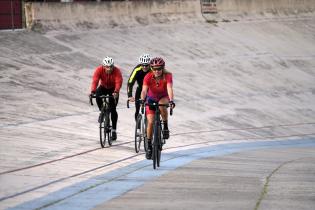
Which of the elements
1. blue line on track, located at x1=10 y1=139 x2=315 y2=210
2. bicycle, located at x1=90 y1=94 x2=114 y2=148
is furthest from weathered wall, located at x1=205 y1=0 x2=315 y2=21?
bicycle, located at x1=90 y1=94 x2=114 y2=148

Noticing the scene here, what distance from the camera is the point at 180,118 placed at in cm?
2327

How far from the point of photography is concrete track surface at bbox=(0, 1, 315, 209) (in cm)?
1159

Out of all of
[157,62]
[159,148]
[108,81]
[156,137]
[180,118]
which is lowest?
[180,118]

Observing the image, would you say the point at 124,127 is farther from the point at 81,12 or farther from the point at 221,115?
the point at 81,12

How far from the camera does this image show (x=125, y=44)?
102 feet

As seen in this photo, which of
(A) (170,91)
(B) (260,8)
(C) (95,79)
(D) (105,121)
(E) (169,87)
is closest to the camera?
(A) (170,91)

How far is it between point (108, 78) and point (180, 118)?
6.47 meters

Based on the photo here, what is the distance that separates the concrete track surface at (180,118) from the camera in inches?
456

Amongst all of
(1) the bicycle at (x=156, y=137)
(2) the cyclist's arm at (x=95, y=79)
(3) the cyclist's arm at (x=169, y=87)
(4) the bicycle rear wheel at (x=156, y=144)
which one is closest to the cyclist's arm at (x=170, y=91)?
(3) the cyclist's arm at (x=169, y=87)

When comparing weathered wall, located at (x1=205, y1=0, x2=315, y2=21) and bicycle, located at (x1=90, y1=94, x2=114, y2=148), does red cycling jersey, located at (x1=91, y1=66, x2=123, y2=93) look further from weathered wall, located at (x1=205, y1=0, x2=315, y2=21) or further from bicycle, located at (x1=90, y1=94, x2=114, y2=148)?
weathered wall, located at (x1=205, y1=0, x2=315, y2=21)

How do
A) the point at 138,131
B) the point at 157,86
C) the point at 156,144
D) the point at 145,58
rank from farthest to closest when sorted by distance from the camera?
the point at 145,58 < the point at 138,131 < the point at 157,86 < the point at 156,144

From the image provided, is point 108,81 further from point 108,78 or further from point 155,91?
point 155,91

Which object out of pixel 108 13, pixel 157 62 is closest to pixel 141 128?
pixel 157 62

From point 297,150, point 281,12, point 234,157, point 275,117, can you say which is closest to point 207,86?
point 275,117
